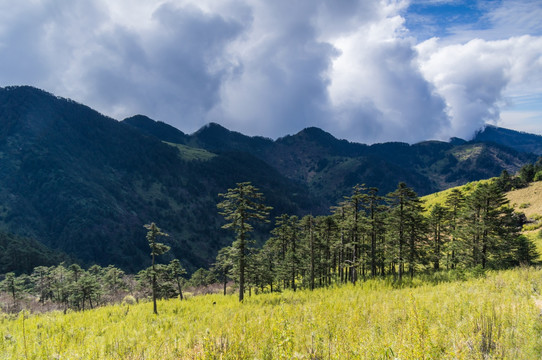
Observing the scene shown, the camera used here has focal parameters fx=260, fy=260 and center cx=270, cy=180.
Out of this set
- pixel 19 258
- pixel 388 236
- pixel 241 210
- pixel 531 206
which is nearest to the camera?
pixel 241 210

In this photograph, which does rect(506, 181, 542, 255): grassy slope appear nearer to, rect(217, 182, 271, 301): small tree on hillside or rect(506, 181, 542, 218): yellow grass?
rect(506, 181, 542, 218): yellow grass

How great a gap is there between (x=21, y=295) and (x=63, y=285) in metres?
7.13

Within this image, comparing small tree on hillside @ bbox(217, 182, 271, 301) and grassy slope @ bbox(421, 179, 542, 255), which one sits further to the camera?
grassy slope @ bbox(421, 179, 542, 255)

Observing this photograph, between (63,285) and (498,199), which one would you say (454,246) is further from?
(63,285)

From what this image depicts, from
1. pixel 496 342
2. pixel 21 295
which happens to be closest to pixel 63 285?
pixel 21 295

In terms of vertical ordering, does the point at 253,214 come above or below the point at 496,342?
above

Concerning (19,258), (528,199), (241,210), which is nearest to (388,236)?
(241,210)

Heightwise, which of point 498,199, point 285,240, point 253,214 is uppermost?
point 498,199

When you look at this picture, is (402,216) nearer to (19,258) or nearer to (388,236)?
(388,236)

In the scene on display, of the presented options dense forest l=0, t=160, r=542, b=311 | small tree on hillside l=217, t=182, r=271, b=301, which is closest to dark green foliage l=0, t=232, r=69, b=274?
dense forest l=0, t=160, r=542, b=311

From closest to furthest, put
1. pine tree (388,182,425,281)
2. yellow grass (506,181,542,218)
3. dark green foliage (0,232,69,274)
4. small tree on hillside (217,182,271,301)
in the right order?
small tree on hillside (217,182,271,301) → pine tree (388,182,425,281) → yellow grass (506,181,542,218) → dark green foliage (0,232,69,274)

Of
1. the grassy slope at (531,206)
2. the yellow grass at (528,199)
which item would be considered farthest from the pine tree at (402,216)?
the yellow grass at (528,199)

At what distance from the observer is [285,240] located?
5528 cm

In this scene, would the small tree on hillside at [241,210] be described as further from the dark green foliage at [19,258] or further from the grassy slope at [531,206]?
the dark green foliage at [19,258]
